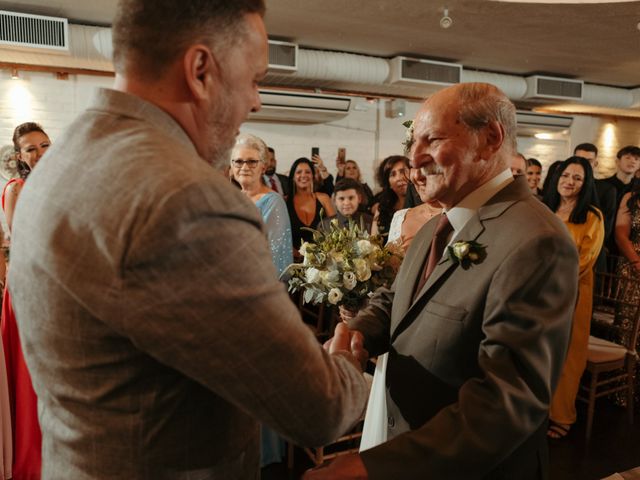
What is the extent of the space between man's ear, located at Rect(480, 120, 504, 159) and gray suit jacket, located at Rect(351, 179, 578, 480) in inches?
5.9

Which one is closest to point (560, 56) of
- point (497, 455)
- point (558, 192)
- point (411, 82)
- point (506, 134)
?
point (411, 82)

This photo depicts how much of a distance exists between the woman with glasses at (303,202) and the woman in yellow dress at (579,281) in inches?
97.1

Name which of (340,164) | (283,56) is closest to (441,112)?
(283,56)

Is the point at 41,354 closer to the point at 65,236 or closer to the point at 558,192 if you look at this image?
the point at 65,236

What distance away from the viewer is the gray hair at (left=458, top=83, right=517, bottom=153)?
1.43 metres

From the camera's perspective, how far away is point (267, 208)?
11.6 feet

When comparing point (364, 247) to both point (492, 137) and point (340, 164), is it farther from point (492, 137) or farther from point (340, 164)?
point (340, 164)

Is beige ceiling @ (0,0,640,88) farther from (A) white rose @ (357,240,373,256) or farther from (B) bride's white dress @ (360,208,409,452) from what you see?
(B) bride's white dress @ (360,208,409,452)

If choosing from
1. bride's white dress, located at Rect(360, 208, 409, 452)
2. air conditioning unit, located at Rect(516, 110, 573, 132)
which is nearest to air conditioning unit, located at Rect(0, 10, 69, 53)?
bride's white dress, located at Rect(360, 208, 409, 452)

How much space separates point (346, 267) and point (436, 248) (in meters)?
0.96

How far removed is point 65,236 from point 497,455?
3.32ft

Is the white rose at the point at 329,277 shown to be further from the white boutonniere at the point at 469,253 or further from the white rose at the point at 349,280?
the white boutonniere at the point at 469,253

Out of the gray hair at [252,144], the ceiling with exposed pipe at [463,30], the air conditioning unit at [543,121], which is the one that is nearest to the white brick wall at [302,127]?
the air conditioning unit at [543,121]

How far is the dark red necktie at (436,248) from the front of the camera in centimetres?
156
